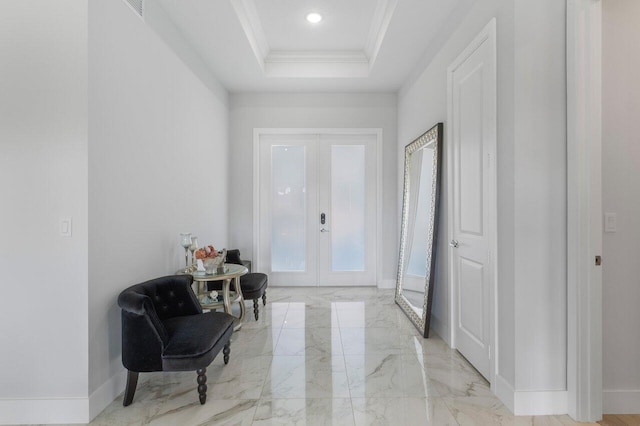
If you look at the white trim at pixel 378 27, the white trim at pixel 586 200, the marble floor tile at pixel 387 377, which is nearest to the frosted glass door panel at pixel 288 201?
the white trim at pixel 378 27

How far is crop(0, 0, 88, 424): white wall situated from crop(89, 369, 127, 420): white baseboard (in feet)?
0.21

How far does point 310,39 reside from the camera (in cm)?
398

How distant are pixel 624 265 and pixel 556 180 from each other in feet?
2.13

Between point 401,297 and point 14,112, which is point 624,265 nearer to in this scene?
point 401,297

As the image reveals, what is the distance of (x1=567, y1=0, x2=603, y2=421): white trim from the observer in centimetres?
188

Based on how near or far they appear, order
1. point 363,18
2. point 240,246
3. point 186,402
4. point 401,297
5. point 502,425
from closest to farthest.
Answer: point 502,425 < point 186,402 < point 363,18 < point 401,297 < point 240,246

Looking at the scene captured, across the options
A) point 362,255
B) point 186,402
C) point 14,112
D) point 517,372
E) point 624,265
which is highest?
point 14,112

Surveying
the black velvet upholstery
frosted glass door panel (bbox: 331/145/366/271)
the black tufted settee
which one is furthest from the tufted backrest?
frosted glass door panel (bbox: 331/145/366/271)

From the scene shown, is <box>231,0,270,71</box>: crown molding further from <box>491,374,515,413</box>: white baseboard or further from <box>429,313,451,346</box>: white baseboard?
<box>491,374,515,413</box>: white baseboard

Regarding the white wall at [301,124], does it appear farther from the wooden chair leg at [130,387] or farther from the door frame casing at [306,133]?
the wooden chair leg at [130,387]

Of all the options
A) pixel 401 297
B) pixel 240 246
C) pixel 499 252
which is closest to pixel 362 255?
pixel 401 297

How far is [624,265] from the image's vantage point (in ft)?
6.52

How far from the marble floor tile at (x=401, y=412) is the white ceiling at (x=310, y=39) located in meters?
3.10

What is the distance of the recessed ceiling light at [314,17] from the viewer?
344 centimetres
